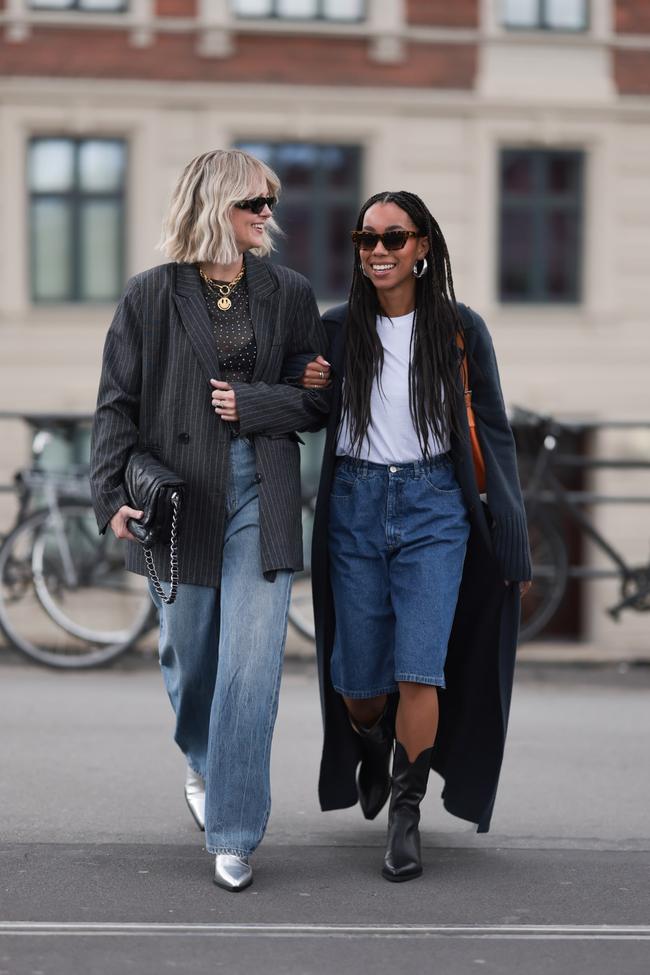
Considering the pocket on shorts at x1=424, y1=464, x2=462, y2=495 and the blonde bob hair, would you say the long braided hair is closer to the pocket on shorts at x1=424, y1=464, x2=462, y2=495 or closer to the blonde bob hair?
the pocket on shorts at x1=424, y1=464, x2=462, y2=495

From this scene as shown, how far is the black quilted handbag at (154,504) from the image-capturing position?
4.45 meters

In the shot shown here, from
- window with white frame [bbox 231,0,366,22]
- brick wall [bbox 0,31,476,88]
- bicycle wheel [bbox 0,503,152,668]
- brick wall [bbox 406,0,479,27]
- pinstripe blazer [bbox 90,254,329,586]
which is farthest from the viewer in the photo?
brick wall [bbox 406,0,479,27]

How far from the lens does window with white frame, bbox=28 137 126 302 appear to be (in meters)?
17.7

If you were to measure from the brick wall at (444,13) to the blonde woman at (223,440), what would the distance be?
13655 millimetres

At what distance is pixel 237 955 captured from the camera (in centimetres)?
395

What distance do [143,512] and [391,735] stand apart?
1.08m

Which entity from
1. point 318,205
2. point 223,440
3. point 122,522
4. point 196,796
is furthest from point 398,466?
point 318,205

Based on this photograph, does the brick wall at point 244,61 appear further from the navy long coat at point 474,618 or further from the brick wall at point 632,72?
the navy long coat at point 474,618

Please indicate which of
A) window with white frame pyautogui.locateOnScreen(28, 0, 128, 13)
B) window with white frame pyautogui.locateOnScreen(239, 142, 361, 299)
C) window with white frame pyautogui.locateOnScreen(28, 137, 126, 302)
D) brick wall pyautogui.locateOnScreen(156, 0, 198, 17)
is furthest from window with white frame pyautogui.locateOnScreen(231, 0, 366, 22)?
window with white frame pyautogui.locateOnScreen(28, 137, 126, 302)

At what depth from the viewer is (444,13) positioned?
698 inches

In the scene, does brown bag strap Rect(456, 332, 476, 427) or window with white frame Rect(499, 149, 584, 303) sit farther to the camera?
window with white frame Rect(499, 149, 584, 303)

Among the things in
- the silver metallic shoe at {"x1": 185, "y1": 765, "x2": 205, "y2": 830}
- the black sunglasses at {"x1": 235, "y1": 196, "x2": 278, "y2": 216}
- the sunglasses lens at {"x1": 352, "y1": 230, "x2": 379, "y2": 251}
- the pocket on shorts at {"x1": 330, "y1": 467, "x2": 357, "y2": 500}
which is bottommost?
the silver metallic shoe at {"x1": 185, "y1": 765, "x2": 205, "y2": 830}

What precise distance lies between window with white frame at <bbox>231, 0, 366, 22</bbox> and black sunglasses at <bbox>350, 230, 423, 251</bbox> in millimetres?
13506

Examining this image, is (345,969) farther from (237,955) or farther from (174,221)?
(174,221)
